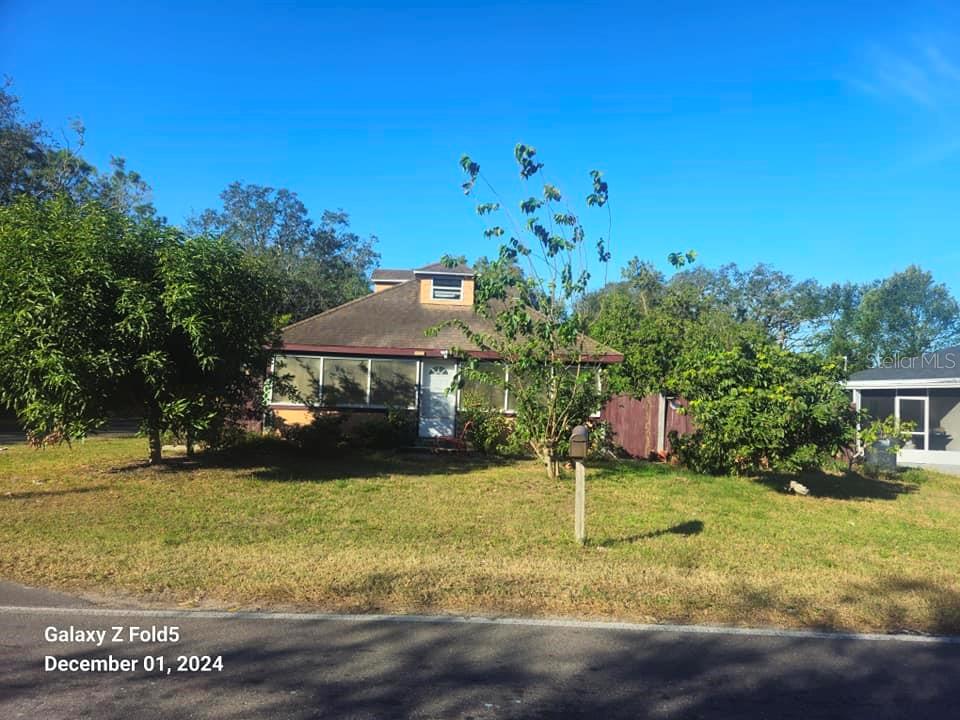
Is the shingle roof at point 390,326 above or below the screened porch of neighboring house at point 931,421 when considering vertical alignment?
above

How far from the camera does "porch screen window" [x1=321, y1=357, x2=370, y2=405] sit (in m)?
16.6

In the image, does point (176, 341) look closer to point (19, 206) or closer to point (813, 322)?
point (19, 206)

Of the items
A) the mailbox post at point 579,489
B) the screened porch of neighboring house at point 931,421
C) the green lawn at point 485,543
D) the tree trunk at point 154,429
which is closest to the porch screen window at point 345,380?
the green lawn at point 485,543

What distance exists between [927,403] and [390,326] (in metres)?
14.6

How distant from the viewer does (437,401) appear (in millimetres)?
Answer: 16625

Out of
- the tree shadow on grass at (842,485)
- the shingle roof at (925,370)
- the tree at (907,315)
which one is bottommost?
the tree shadow on grass at (842,485)

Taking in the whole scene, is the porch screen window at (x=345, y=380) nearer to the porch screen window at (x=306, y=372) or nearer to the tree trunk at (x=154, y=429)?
the porch screen window at (x=306, y=372)

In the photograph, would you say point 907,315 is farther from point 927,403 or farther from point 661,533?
point 661,533

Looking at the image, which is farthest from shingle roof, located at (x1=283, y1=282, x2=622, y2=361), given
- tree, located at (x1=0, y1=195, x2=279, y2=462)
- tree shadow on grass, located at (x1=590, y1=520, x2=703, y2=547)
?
tree shadow on grass, located at (x1=590, y1=520, x2=703, y2=547)

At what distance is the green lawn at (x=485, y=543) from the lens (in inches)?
221

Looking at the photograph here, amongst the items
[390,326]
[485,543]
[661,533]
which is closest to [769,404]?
[661,533]

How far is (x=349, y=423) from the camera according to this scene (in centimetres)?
1606

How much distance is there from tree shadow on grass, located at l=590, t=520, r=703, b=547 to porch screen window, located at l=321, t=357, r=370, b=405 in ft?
31.8

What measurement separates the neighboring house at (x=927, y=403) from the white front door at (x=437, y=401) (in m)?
11.4
